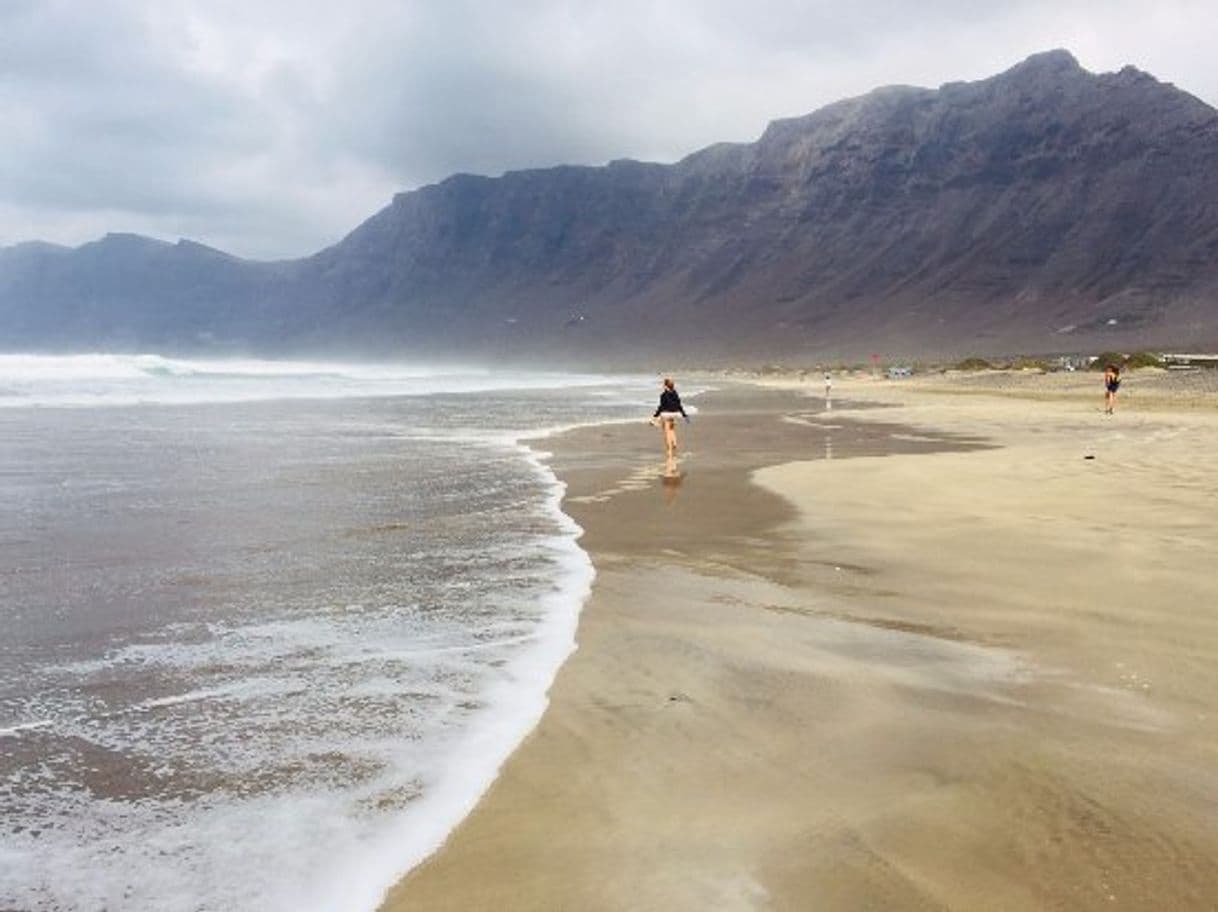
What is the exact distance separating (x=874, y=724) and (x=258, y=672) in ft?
11.7

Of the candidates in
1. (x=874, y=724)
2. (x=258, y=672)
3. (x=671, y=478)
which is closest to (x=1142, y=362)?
(x=671, y=478)

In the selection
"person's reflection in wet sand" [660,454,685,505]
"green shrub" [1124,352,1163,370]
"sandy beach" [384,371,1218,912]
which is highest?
"green shrub" [1124,352,1163,370]

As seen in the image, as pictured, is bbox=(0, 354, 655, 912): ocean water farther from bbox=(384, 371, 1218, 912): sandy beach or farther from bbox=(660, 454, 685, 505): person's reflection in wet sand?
bbox=(660, 454, 685, 505): person's reflection in wet sand

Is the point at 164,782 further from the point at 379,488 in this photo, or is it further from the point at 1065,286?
the point at 1065,286

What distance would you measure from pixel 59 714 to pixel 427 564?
436 centimetres

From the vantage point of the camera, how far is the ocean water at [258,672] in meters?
3.94

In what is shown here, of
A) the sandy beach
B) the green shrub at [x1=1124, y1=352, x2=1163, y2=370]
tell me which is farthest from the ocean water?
the green shrub at [x1=1124, y1=352, x2=1163, y2=370]

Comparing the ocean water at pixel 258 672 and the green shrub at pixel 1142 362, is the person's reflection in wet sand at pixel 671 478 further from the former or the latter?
the green shrub at pixel 1142 362

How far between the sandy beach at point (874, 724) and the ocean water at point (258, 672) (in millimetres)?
377

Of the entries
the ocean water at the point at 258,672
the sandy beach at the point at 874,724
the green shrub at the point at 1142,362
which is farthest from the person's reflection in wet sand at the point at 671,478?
the green shrub at the point at 1142,362

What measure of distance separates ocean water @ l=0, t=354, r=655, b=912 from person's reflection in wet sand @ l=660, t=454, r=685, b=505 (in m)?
1.76

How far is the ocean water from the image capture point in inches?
155

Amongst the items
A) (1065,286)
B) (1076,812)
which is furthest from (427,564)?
(1065,286)

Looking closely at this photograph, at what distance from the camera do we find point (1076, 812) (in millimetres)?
4230
